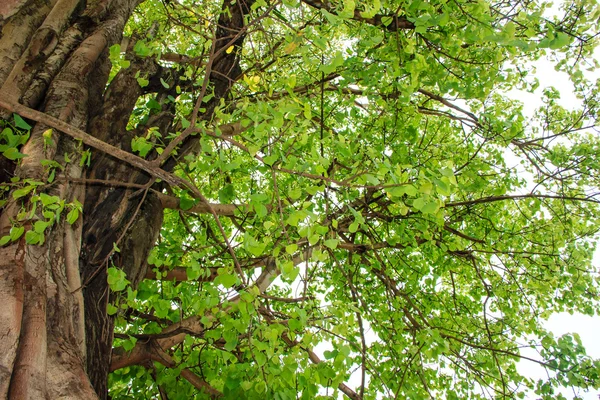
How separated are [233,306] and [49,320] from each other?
42.8 inches

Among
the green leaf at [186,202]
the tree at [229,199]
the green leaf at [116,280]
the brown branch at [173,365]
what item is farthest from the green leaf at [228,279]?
the brown branch at [173,365]

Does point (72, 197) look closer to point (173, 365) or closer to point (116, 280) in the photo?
point (116, 280)

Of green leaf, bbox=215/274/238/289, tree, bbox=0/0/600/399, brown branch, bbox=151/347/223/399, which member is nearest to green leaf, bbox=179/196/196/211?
tree, bbox=0/0/600/399

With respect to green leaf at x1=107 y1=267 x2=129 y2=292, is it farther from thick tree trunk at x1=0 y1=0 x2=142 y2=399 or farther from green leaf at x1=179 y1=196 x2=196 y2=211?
green leaf at x1=179 y1=196 x2=196 y2=211

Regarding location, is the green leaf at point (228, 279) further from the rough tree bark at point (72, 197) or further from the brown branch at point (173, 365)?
the brown branch at point (173, 365)

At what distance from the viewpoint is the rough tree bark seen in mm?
2100

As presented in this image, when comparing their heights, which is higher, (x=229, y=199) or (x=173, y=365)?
(x=229, y=199)

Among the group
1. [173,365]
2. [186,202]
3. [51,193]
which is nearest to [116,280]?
[51,193]

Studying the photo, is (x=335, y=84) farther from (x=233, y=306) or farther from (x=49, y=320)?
(x=49, y=320)

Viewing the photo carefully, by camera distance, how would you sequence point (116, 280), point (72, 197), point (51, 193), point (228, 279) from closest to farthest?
point (228, 279) → point (116, 280) → point (51, 193) → point (72, 197)

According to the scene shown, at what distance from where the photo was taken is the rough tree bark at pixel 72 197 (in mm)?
2100

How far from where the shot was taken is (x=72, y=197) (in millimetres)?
3047

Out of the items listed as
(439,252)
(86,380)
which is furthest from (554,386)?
(86,380)

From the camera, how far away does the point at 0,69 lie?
10.7ft
